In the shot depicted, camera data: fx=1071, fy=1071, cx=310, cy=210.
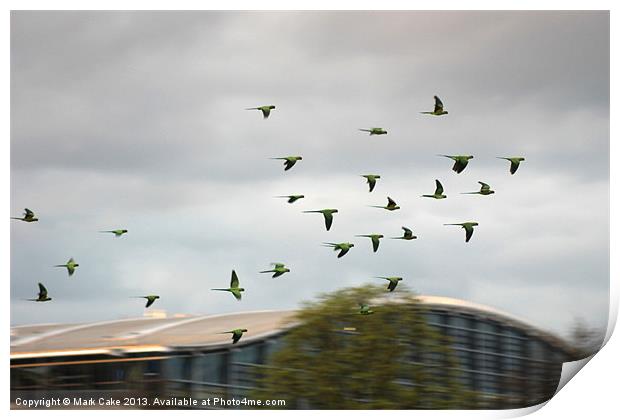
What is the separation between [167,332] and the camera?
23.6 ft

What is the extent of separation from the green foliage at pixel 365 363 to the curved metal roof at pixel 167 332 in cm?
16

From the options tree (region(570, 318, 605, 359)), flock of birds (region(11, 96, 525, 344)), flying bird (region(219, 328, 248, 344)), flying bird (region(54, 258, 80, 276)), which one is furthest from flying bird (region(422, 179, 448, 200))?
flying bird (region(54, 258, 80, 276))

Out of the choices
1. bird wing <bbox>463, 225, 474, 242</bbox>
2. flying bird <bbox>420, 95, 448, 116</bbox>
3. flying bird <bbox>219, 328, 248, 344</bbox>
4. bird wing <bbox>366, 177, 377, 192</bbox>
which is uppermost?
flying bird <bbox>420, 95, 448, 116</bbox>

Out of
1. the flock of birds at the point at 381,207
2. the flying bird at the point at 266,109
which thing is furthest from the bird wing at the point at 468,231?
the flying bird at the point at 266,109

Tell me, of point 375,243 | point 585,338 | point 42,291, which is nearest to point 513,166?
point 375,243

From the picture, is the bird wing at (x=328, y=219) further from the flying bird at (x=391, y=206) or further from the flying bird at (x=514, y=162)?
the flying bird at (x=514, y=162)

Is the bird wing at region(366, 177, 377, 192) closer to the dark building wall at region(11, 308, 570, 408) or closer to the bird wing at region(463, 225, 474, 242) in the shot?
the bird wing at region(463, 225, 474, 242)

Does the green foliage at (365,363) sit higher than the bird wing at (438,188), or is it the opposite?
the bird wing at (438,188)

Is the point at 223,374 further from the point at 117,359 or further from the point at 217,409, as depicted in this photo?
the point at 117,359

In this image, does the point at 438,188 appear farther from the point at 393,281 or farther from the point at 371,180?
the point at 393,281

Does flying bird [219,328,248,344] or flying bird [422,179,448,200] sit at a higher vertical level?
flying bird [422,179,448,200]

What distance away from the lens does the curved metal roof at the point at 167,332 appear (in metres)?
7.08

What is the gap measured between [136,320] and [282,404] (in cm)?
113

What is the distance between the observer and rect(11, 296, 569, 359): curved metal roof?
23.2ft
